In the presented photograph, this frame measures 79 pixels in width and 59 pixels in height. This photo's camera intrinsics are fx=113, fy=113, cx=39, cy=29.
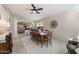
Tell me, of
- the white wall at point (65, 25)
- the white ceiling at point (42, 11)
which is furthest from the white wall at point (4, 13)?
the white wall at point (65, 25)

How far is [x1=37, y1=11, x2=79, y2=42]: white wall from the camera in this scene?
7.90 feet

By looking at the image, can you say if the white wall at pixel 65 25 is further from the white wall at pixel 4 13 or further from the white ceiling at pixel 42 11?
the white wall at pixel 4 13

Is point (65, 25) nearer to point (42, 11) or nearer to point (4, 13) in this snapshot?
point (42, 11)

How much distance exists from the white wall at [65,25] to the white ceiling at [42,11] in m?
0.10

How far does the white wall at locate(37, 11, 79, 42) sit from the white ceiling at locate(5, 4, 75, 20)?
0.34 feet

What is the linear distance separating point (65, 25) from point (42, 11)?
592 mm

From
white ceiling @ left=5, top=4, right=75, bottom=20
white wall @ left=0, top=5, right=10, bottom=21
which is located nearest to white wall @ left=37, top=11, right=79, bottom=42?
white ceiling @ left=5, top=4, right=75, bottom=20

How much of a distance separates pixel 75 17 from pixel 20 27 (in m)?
1.22

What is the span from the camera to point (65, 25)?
2.48 meters

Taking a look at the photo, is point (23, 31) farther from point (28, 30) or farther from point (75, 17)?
point (75, 17)

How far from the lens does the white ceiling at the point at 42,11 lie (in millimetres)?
2400

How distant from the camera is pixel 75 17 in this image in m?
2.41

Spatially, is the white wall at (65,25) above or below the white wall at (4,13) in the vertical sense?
below
